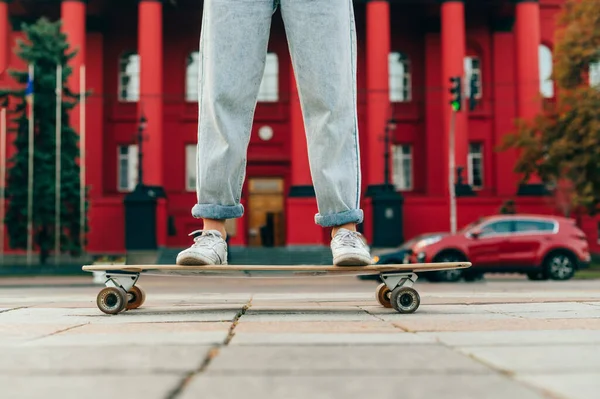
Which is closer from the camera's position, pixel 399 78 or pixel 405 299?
pixel 405 299

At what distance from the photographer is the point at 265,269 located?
347cm

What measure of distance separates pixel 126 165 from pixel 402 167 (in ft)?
38.6

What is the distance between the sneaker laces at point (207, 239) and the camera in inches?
139

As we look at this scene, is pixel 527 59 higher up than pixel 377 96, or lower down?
higher up

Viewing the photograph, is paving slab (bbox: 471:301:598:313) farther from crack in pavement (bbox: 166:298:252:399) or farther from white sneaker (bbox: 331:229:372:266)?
crack in pavement (bbox: 166:298:252:399)

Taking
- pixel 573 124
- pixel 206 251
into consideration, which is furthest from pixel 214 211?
pixel 573 124

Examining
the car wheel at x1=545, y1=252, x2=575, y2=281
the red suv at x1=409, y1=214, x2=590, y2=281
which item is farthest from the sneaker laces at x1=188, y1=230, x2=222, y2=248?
the car wheel at x1=545, y1=252, x2=575, y2=281

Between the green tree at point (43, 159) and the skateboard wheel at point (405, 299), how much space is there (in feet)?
69.6

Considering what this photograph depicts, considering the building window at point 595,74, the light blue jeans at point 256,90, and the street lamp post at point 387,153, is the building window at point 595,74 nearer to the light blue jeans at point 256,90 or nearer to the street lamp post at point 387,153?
the street lamp post at point 387,153

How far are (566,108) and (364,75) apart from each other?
9.08 m

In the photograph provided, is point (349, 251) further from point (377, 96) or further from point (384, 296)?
point (377, 96)

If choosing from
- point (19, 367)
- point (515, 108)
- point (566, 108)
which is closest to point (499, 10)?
point (515, 108)

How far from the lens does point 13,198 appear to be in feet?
77.3

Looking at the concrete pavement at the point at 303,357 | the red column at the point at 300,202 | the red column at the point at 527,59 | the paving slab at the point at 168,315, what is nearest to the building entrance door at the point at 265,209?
the red column at the point at 300,202
